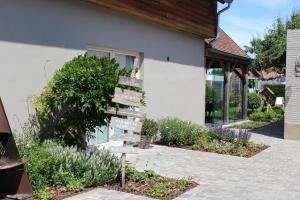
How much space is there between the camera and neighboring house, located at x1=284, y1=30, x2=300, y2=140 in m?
13.9

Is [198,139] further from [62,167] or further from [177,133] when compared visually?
[62,167]

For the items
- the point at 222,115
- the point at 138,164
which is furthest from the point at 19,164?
the point at 222,115

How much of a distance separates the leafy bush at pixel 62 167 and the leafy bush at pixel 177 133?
170 inches

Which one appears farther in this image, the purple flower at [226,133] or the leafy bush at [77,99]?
the purple flower at [226,133]

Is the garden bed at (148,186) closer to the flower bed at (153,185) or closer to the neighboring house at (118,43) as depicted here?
the flower bed at (153,185)

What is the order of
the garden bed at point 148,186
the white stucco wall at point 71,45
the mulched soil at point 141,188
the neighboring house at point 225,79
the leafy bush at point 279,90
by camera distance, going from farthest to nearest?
the leafy bush at point 279,90
the neighboring house at point 225,79
the white stucco wall at point 71,45
the mulched soil at point 141,188
the garden bed at point 148,186

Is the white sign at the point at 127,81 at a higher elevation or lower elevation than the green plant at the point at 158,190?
higher

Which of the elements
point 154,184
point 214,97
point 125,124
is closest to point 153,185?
point 154,184

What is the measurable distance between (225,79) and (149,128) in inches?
316

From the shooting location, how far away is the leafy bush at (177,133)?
38.4 ft

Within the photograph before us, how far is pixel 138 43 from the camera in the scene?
11352 mm

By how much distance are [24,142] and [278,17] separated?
3415 centimetres

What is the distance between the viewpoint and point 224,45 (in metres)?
18.7

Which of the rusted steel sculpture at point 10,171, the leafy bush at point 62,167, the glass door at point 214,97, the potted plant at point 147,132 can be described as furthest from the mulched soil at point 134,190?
the glass door at point 214,97
